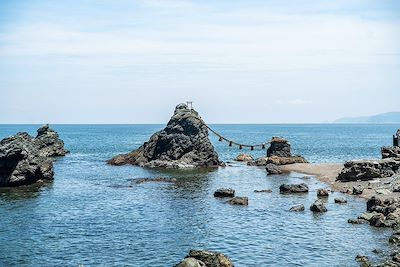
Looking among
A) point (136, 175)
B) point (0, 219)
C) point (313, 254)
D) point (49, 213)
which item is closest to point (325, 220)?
point (313, 254)

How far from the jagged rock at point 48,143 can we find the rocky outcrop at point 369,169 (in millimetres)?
83589

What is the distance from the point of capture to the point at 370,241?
136 ft

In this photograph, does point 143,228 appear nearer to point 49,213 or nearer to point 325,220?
point 49,213

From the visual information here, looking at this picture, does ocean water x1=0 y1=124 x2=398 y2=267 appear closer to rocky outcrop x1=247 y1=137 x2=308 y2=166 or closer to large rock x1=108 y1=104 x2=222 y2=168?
large rock x1=108 y1=104 x2=222 y2=168

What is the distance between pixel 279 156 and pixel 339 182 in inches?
1223

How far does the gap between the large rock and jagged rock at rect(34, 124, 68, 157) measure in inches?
1339

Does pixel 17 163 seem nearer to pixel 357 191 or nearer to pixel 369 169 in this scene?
pixel 357 191

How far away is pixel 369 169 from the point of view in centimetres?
7306

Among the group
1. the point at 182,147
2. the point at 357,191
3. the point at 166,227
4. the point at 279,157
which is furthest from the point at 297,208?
the point at 279,157

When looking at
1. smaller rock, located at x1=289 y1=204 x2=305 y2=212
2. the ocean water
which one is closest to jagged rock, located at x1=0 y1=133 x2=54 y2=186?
the ocean water

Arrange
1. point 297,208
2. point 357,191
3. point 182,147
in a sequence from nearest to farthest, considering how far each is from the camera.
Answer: point 297,208, point 357,191, point 182,147

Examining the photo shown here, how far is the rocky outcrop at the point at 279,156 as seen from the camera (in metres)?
103

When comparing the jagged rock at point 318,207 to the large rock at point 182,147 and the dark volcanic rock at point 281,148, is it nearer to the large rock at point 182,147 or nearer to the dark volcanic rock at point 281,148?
the large rock at point 182,147

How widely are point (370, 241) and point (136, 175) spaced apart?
5387 centimetres
